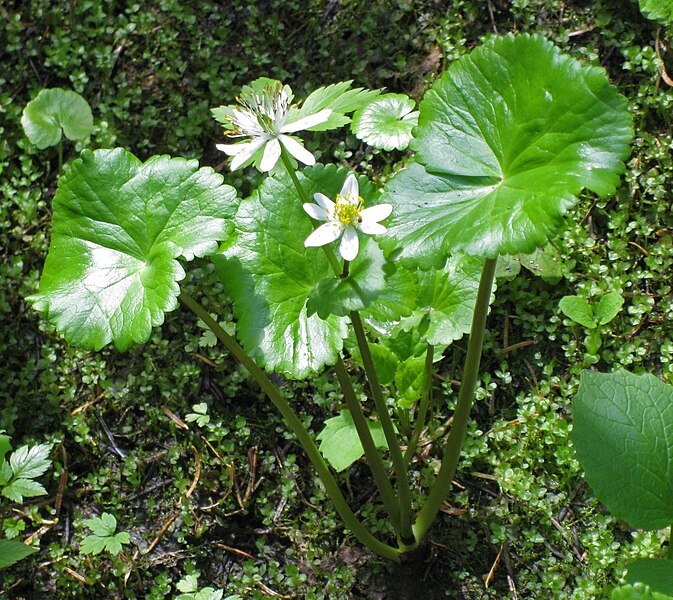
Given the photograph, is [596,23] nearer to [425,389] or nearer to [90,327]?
[425,389]

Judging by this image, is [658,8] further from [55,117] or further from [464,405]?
[55,117]

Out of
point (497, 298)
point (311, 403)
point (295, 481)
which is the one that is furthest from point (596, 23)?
point (295, 481)

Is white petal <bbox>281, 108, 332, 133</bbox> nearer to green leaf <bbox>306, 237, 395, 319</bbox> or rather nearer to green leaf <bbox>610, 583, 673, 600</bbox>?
green leaf <bbox>306, 237, 395, 319</bbox>

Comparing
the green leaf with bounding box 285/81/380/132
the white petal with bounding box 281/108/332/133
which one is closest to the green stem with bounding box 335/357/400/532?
the white petal with bounding box 281/108/332/133

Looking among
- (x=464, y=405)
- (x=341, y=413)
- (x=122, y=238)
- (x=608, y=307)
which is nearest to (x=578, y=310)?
(x=608, y=307)

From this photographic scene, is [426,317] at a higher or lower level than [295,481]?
higher

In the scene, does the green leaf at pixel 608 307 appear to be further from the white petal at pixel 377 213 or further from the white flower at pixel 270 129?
the white flower at pixel 270 129

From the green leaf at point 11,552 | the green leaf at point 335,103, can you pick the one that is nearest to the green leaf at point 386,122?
the green leaf at point 335,103
